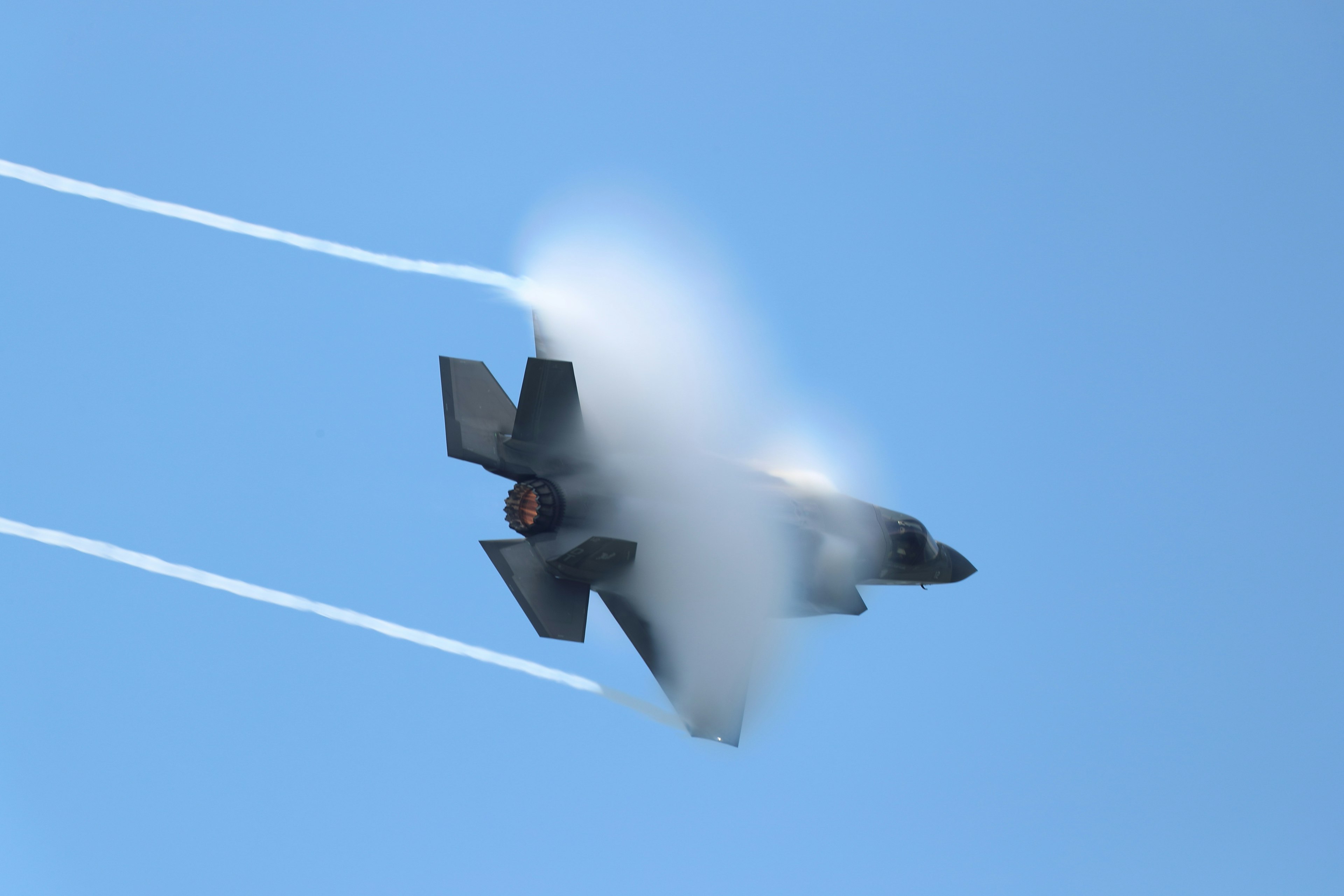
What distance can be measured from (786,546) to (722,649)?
2019 mm

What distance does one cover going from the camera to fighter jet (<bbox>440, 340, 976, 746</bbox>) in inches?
652

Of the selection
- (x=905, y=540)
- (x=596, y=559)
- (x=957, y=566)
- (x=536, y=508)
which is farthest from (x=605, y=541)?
(x=957, y=566)

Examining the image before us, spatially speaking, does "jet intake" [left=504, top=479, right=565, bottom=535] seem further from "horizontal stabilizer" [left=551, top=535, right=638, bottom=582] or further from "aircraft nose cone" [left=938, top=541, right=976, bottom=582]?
"aircraft nose cone" [left=938, top=541, right=976, bottom=582]

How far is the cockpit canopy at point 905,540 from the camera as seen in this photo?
822 inches

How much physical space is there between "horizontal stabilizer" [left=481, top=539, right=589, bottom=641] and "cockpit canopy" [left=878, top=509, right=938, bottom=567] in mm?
6687

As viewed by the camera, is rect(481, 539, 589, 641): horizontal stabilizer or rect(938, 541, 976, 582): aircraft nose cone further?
rect(938, 541, 976, 582): aircraft nose cone

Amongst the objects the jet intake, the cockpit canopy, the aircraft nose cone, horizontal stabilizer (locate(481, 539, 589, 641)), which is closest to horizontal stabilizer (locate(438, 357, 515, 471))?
the jet intake

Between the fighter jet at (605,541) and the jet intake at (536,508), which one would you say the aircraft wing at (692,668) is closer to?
the fighter jet at (605,541)

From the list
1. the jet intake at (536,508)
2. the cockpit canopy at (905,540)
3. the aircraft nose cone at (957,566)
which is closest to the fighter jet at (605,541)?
the jet intake at (536,508)

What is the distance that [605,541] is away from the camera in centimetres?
1595

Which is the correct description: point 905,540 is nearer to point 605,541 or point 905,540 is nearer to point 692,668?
point 692,668

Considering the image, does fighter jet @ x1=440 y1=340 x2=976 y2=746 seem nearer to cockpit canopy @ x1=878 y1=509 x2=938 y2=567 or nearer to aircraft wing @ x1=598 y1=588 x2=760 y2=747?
aircraft wing @ x1=598 y1=588 x2=760 y2=747

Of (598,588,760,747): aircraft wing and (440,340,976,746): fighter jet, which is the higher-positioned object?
(440,340,976,746): fighter jet

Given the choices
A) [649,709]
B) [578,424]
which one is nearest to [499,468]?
[578,424]
